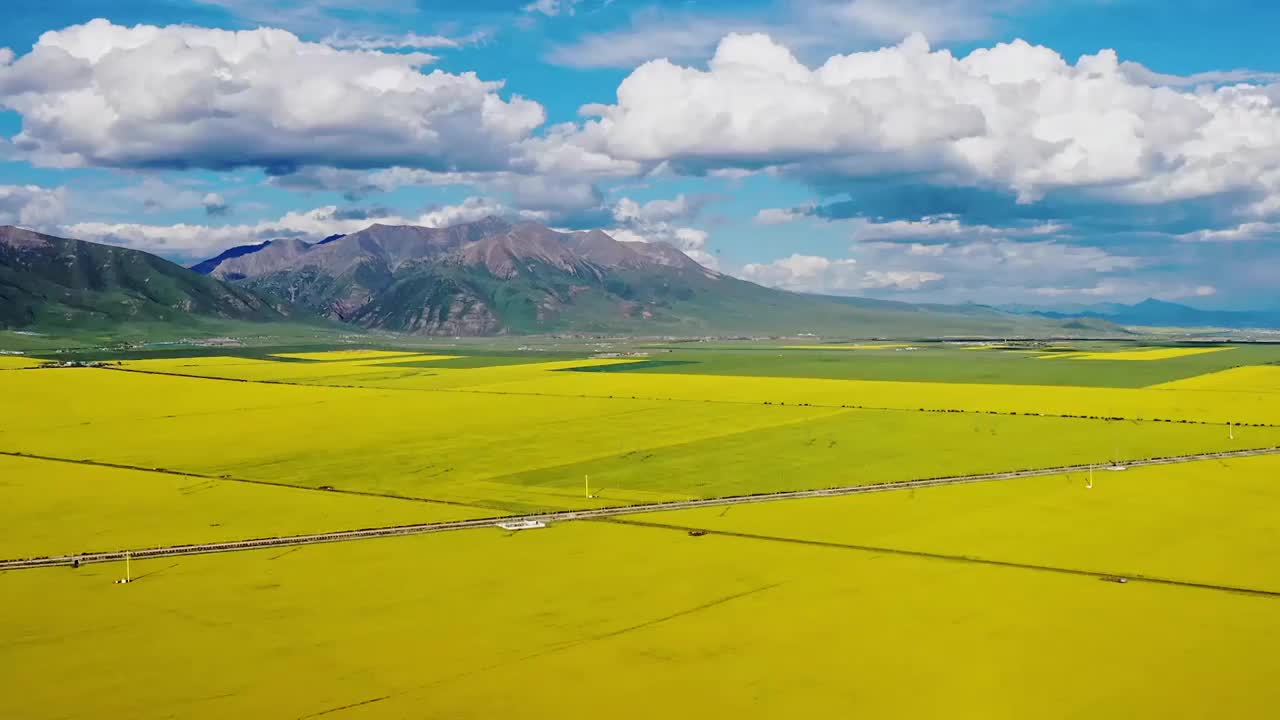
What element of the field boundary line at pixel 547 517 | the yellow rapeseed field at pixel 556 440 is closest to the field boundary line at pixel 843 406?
the yellow rapeseed field at pixel 556 440

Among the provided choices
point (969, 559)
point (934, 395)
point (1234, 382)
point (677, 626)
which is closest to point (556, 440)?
point (969, 559)

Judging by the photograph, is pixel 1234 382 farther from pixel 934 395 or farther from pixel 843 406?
pixel 843 406

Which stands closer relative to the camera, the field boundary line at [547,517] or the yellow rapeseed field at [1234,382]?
the field boundary line at [547,517]

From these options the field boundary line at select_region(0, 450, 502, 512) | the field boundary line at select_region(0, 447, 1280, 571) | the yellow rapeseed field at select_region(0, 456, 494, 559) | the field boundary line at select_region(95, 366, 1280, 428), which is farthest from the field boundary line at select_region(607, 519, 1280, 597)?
the field boundary line at select_region(95, 366, 1280, 428)

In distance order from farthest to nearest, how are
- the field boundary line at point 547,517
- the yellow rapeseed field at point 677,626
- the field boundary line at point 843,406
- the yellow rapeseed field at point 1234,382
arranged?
1. the yellow rapeseed field at point 1234,382
2. the field boundary line at point 843,406
3. the field boundary line at point 547,517
4. the yellow rapeseed field at point 677,626

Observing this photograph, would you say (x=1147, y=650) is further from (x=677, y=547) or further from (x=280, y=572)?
(x=280, y=572)

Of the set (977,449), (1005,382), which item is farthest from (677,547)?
(1005,382)

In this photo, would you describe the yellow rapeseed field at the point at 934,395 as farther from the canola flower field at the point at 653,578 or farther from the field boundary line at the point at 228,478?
the field boundary line at the point at 228,478
